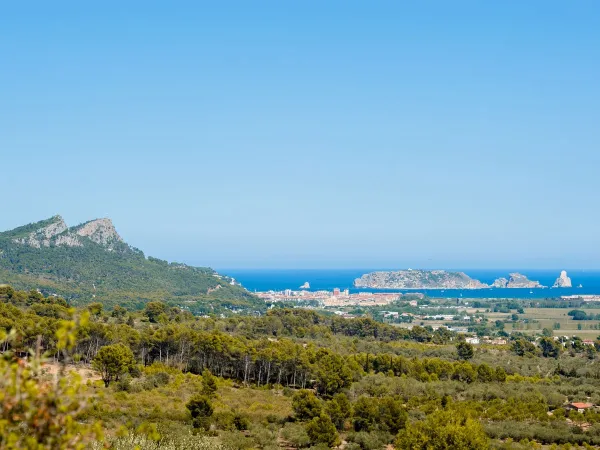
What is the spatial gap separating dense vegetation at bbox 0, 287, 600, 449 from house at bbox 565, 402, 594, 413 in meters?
0.63

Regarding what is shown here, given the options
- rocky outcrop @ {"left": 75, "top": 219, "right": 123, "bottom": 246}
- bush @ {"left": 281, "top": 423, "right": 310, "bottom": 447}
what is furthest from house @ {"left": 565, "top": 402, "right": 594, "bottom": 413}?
rocky outcrop @ {"left": 75, "top": 219, "right": 123, "bottom": 246}

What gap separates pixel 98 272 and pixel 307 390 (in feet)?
308

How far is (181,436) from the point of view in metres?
22.2

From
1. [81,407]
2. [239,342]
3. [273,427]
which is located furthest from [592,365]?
[81,407]

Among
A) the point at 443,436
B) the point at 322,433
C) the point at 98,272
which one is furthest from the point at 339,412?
the point at 98,272

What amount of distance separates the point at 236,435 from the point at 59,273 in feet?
324

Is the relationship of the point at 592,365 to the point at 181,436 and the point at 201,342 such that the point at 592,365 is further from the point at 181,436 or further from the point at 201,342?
the point at 181,436

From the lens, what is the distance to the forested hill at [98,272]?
103375 millimetres

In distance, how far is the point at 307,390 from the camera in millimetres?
36219

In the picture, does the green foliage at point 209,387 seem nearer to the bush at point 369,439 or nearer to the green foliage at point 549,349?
the bush at point 369,439

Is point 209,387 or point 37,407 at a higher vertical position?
point 37,407

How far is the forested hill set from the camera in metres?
103

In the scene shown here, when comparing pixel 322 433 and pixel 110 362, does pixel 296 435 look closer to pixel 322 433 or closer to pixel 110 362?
pixel 322 433

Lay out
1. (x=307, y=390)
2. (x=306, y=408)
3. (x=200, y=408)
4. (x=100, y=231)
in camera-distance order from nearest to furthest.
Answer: (x=200, y=408), (x=306, y=408), (x=307, y=390), (x=100, y=231)
